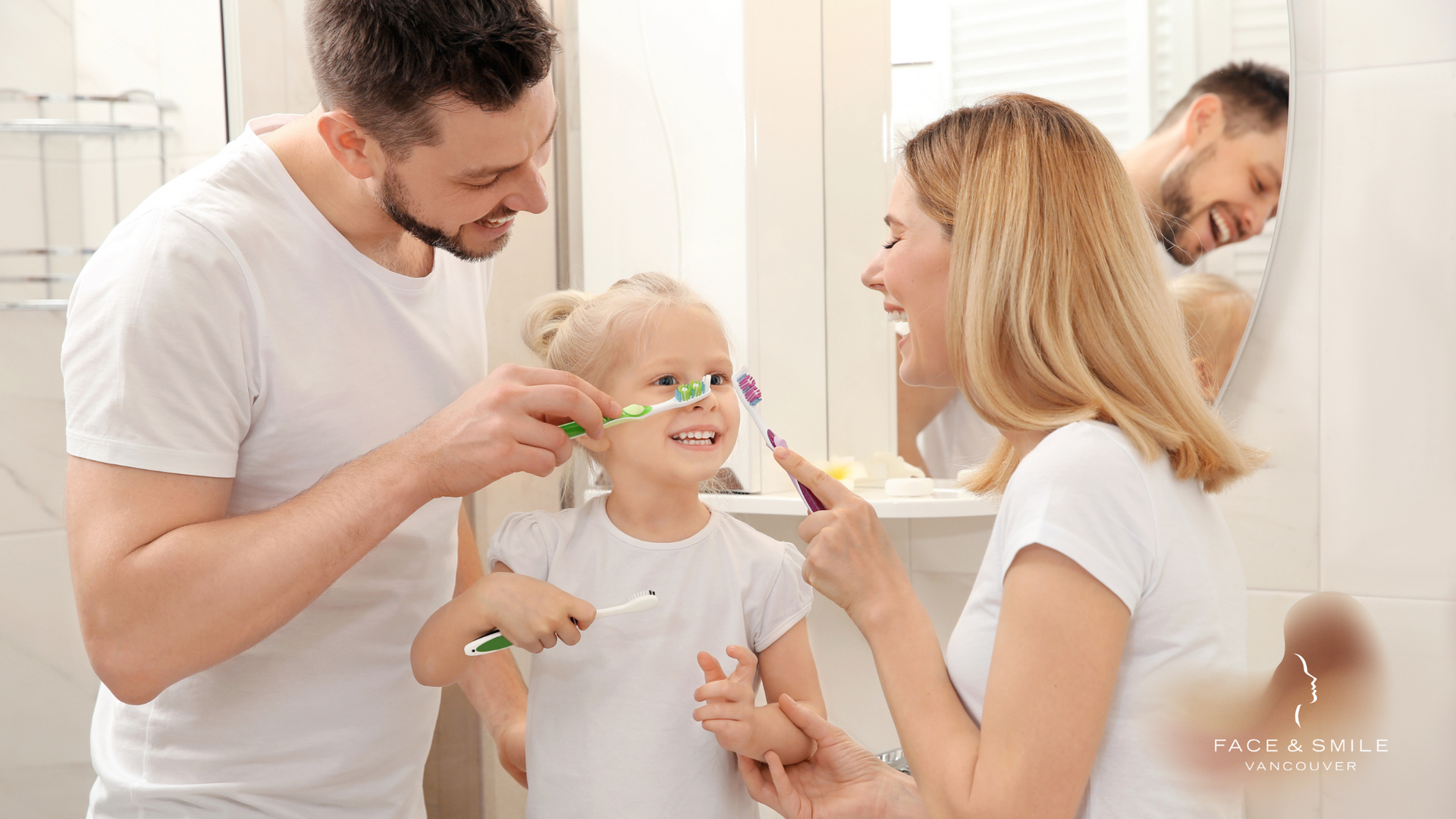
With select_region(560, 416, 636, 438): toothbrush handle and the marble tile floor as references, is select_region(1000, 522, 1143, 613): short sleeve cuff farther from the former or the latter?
the marble tile floor

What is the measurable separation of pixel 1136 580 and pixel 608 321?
60 cm

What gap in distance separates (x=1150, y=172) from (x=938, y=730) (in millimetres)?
920

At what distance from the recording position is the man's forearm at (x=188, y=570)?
79 cm

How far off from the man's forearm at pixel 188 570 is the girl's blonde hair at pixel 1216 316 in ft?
3.41

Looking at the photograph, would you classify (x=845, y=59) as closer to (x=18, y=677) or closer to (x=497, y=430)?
(x=497, y=430)

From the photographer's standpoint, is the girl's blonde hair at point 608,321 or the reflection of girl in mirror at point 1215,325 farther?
the reflection of girl in mirror at point 1215,325

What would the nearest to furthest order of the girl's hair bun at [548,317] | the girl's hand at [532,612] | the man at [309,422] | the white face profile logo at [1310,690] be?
the man at [309,422], the girl's hand at [532,612], the girl's hair bun at [548,317], the white face profile logo at [1310,690]

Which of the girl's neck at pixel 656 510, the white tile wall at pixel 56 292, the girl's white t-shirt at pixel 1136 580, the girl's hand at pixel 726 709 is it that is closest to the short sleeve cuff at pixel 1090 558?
the girl's white t-shirt at pixel 1136 580

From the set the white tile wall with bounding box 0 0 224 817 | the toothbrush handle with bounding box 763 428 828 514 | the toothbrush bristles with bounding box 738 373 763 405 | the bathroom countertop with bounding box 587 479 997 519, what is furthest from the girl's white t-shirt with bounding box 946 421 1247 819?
the white tile wall with bounding box 0 0 224 817

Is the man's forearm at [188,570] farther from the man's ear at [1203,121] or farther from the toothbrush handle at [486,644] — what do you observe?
the man's ear at [1203,121]

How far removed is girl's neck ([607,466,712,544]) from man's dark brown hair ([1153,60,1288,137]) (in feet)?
2.85

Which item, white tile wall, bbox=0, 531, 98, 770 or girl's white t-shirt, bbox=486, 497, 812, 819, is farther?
white tile wall, bbox=0, 531, 98, 770

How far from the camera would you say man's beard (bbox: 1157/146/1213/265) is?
1355 millimetres

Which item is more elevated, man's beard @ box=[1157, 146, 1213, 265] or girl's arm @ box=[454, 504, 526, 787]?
man's beard @ box=[1157, 146, 1213, 265]
